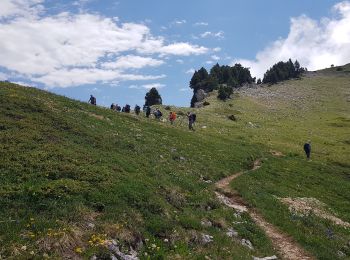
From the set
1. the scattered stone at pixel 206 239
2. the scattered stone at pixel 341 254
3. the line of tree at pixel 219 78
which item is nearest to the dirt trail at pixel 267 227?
the scattered stone at pixel 341 254

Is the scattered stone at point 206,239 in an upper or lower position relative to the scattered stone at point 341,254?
upper

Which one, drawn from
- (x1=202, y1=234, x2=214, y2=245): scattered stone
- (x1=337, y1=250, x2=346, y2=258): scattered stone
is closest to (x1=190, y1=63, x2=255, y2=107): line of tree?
(x1=337, y1=250, x2=346, y2=258): scattered stone

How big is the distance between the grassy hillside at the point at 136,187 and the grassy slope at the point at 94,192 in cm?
6

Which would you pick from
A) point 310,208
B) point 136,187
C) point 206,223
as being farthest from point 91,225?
point 310,208

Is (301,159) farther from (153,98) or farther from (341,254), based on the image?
(153,98)

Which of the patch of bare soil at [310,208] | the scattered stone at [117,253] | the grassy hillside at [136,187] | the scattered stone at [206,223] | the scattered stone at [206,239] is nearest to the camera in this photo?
the scattered stone at [117,253]

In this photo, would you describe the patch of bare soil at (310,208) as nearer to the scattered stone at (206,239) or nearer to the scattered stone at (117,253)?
the scattered stone at (206,239)

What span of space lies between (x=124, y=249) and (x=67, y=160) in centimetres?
991

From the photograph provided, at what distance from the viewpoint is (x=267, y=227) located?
2753 centimetres

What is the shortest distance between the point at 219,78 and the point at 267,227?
485ft

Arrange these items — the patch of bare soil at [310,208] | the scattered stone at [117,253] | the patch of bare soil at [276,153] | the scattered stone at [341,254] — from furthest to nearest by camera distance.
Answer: the patch of bare soil at [276,153] → the patch of bare soil at [310,208] → the scattered stone at [341,254] → the scattered stone at [117,253]

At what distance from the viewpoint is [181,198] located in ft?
86.7

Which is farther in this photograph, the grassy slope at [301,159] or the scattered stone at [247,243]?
the grassy slope at [301,159]

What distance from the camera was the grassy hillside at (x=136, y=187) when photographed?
18812 millimetres
